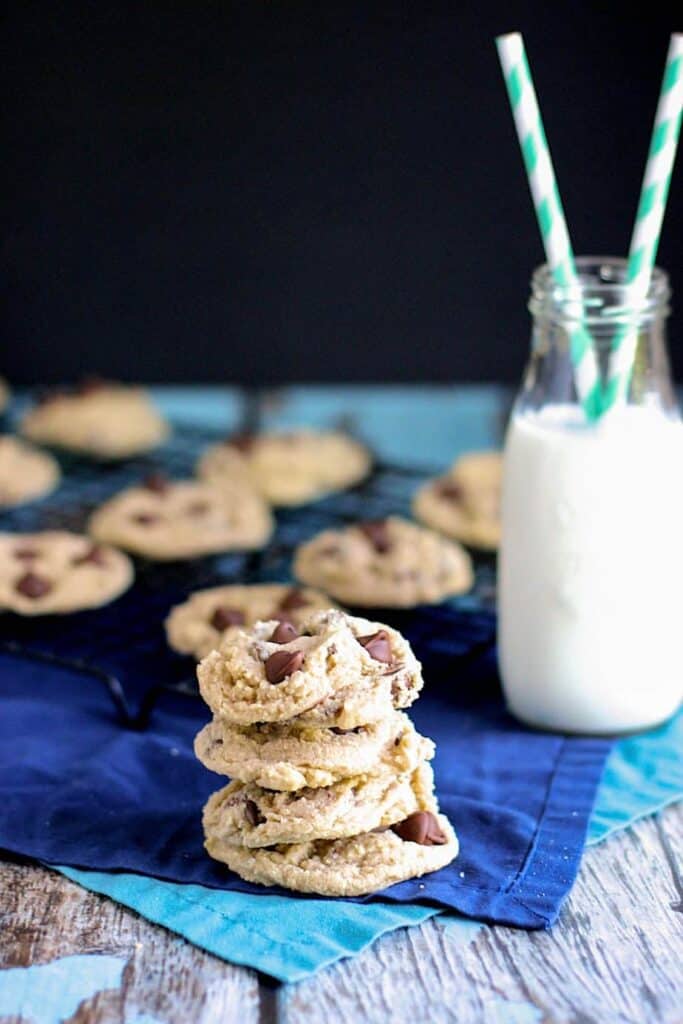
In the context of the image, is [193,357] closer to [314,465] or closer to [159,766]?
[314,465]

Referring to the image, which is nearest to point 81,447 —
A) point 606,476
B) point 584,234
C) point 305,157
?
point 305,157

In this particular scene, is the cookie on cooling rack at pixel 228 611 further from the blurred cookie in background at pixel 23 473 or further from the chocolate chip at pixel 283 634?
the blurred cookie in background at pixel 23 473

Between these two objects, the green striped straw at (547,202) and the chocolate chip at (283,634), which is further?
the green striped straw at (547,202)

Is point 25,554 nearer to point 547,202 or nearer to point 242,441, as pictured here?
point 242,441

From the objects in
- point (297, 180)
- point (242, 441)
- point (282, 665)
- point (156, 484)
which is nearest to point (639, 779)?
point (282, 665)

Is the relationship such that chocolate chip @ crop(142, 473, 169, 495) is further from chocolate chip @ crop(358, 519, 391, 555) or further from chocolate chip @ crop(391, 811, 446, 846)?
chocolate chip @ crop(391, 811, 446, 846)

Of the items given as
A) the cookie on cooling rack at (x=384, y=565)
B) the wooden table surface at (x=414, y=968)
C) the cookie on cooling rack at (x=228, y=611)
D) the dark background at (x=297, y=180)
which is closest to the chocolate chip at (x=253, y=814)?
the wooden table surface at (x=414, y=968)
